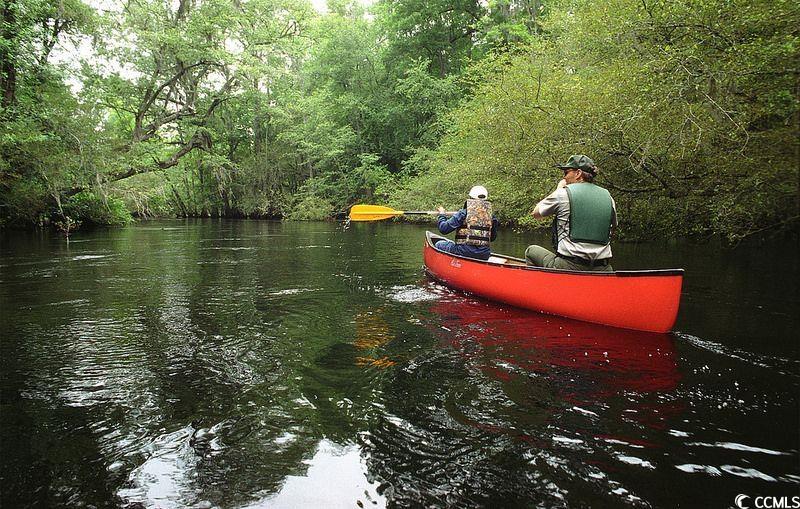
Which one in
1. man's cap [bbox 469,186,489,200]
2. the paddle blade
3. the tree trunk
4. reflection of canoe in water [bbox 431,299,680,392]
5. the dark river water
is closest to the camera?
the dark river water

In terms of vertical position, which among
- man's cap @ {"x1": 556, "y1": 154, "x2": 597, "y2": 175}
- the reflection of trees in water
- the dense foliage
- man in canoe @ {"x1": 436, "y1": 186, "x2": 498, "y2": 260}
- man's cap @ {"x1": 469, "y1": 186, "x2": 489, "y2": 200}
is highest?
the dense foliage

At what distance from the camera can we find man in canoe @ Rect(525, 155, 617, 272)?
5.01 m

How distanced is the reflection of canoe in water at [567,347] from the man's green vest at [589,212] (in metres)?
0.96

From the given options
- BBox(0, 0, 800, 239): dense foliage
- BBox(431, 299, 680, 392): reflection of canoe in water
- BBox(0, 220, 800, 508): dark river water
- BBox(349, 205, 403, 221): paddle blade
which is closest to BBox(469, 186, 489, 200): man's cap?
BBox(0, 220, 800, 508): dark river water

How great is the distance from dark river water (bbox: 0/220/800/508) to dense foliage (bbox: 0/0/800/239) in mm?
2981

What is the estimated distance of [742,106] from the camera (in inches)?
266

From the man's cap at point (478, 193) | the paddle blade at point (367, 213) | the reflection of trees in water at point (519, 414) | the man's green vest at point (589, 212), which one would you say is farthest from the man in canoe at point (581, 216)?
the paddle blade at point (367, 213)

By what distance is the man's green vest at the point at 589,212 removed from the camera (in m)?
5.00

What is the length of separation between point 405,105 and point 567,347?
94.8ft

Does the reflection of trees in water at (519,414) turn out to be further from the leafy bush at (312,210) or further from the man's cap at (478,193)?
the leafy bush at (312,210)

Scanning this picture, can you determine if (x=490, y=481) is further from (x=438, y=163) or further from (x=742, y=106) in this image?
(x=438, y=163)

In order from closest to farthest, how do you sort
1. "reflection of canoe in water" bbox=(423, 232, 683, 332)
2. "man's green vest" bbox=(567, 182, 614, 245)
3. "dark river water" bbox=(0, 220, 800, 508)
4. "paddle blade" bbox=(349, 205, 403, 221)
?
1. "dark river water" bbox=(0, 220, 800, 508)
2. "reflection of canoe in water" bbox=(423, 232, 683, 332)
3. "man's green vest" bbox=(567, 182, 614, 245)
4. "paddle blade" bbox=(349, 205, 403, 221)

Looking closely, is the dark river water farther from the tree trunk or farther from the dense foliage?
the tree trunk

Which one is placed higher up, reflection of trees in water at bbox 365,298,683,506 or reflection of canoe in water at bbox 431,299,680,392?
reflection of canoe in water at bbox 431,299,680,392
